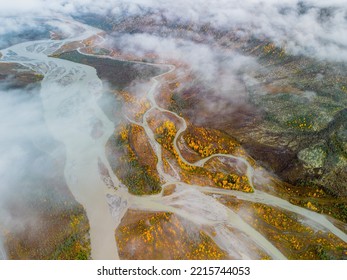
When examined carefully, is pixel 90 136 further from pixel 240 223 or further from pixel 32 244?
pixel 240 223

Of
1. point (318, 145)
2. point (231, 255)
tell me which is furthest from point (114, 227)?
point (318, 145)

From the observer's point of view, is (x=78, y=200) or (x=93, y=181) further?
(x=93, y=181)

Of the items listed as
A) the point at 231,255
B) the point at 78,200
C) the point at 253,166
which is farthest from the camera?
the point at 253,166

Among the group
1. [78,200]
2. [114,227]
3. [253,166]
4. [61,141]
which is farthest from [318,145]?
[61,141]

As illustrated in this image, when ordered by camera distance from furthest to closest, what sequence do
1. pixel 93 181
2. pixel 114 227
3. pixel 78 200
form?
pixel 93 181
pixel 78 200
pixel 114 227

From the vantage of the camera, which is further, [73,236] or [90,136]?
[90,136]
